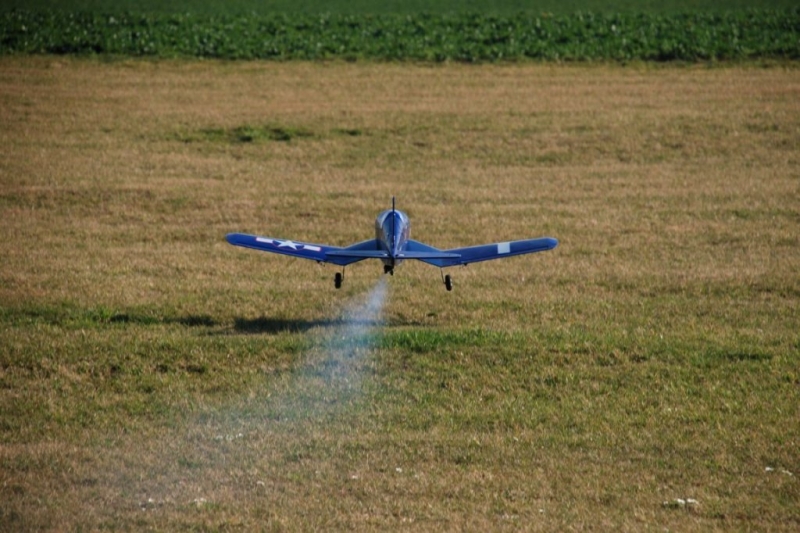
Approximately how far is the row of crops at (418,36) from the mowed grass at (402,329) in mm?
14256

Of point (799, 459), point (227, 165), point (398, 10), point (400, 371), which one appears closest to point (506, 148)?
point (227, 165)

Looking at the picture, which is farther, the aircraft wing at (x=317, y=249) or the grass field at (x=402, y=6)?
the grass field at (x=402, y=6)

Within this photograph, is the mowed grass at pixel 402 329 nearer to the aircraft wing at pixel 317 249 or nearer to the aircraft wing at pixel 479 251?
the aircraft wing at pixel 479 251

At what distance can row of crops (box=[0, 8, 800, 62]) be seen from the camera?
53312mm

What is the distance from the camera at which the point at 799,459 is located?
45.7ft

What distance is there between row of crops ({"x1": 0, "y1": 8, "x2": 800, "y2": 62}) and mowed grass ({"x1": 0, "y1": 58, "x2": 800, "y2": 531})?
1426 centimetres

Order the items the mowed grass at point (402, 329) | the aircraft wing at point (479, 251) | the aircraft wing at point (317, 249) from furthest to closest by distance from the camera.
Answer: the aircraft wing at point (479, 251), the aircraft wing at point (317, 249), the mowed grass at point (402, 329)

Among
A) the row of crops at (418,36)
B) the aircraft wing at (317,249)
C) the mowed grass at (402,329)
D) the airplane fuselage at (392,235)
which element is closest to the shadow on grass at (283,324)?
the mowed grass at (402,329)

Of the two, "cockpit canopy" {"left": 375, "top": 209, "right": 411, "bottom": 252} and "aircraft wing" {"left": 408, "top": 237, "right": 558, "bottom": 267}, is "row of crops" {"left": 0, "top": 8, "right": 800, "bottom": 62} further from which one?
"cockpit canopy" {"left": 375, "top": 209, "right": 411, "bottom": 252}

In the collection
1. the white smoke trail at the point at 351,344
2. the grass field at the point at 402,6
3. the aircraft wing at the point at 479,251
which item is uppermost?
the grass field at the point at 402,6

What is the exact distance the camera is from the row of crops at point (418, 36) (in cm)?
5331

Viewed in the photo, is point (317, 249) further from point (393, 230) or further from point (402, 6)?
point (402, 6)

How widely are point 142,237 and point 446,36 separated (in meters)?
34.4

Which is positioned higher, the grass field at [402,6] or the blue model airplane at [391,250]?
the grass field at [402,6]
